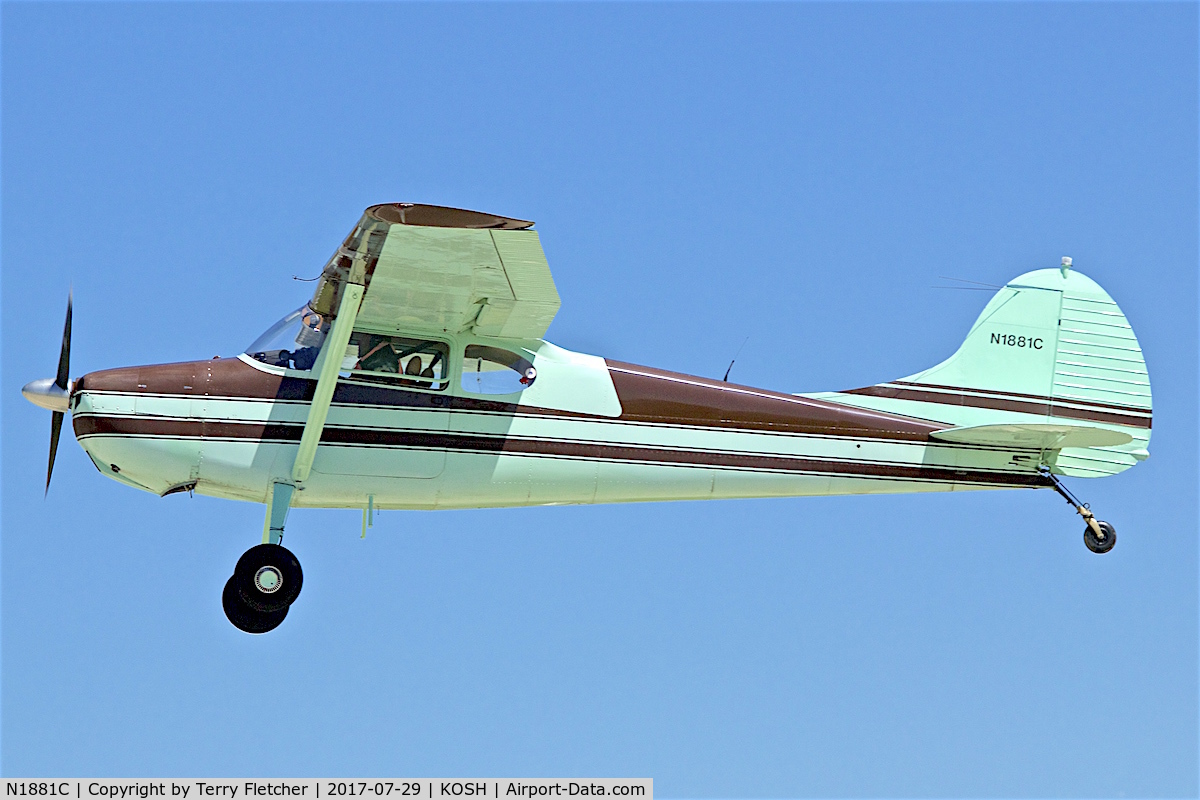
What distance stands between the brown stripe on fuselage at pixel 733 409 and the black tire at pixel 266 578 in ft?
9.90

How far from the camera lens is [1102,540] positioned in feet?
45.9

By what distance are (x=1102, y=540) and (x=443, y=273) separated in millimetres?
6235

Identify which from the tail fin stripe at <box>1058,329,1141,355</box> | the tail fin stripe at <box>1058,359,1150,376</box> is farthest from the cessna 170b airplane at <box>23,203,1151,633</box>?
the tail fin stripe at <box>1058,329,1141,355</box>

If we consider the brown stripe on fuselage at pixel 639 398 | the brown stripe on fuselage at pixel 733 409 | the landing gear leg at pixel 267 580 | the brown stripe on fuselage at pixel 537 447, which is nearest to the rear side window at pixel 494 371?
the brown stripe on fuselage at pixel 639 398

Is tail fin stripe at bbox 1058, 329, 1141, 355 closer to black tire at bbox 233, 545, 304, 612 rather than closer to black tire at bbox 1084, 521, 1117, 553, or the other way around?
black tire at bbox 1084, 521, 1117, 553

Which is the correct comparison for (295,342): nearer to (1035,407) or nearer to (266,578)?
(266,578)

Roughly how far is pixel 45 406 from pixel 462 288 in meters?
3.43

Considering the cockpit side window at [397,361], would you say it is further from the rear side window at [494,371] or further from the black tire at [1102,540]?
the black tire at [1102,540]

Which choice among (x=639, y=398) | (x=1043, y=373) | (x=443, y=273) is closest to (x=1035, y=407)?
(x=1043, y=373)

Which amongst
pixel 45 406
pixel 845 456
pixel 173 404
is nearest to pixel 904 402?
pixel 845 456

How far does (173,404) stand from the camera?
1270 centimetres

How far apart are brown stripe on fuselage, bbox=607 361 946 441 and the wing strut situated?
234cm

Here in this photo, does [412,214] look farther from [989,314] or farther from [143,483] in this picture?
[989,314]

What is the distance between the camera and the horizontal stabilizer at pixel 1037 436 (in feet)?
43.8
